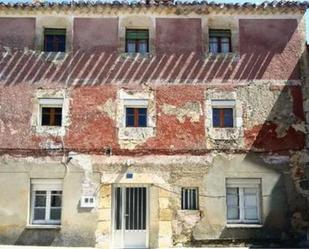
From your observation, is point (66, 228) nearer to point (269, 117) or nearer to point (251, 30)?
point (269, 117)

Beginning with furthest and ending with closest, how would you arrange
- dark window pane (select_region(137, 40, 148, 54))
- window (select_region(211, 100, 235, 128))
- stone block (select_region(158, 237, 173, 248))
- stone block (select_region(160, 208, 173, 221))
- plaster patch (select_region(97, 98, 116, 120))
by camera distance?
1. dark window pane (select_region(137, 40, 148, 54))
2. window (select_region(211, 100, 235, 128))
3. plaster patch (select_region(97, 98, 116, 120))
4. stone block (select_region(160, 208, 173, 221))
5. stone block (select_region(158, 237, 173, 248))

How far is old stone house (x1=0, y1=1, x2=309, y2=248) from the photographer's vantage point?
13406 millimetres

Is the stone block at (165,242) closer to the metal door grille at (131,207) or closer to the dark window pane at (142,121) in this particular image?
the metal door grille at (131,207)

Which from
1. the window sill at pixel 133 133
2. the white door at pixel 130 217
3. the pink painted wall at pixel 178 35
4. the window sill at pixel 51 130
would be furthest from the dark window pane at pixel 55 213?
the pink painted wall at pixel 178 35

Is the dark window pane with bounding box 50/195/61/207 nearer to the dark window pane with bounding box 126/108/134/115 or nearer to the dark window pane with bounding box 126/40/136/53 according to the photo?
the dark window pane with bounding box 126/108/134/115

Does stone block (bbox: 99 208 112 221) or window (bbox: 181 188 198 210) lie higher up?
window (bbox: 181 188 198 210)

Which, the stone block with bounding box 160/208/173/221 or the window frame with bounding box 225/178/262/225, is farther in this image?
the window frame with bounding box 225/178/262/225

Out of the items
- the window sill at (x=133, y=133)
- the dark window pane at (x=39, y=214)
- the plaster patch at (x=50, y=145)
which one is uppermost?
the window sill at (x=133, y=133)

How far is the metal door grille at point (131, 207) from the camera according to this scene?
44.3 feet

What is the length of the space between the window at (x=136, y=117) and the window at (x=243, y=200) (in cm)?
295

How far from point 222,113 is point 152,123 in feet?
6.74

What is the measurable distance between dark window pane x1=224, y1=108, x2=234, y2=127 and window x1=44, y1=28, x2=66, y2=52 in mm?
5236

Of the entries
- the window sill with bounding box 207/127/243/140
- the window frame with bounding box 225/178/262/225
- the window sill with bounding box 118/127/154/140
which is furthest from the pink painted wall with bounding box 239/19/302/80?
the window sill with bounding box 118/127/154/140

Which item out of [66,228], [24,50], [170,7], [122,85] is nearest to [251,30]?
[170,7]
